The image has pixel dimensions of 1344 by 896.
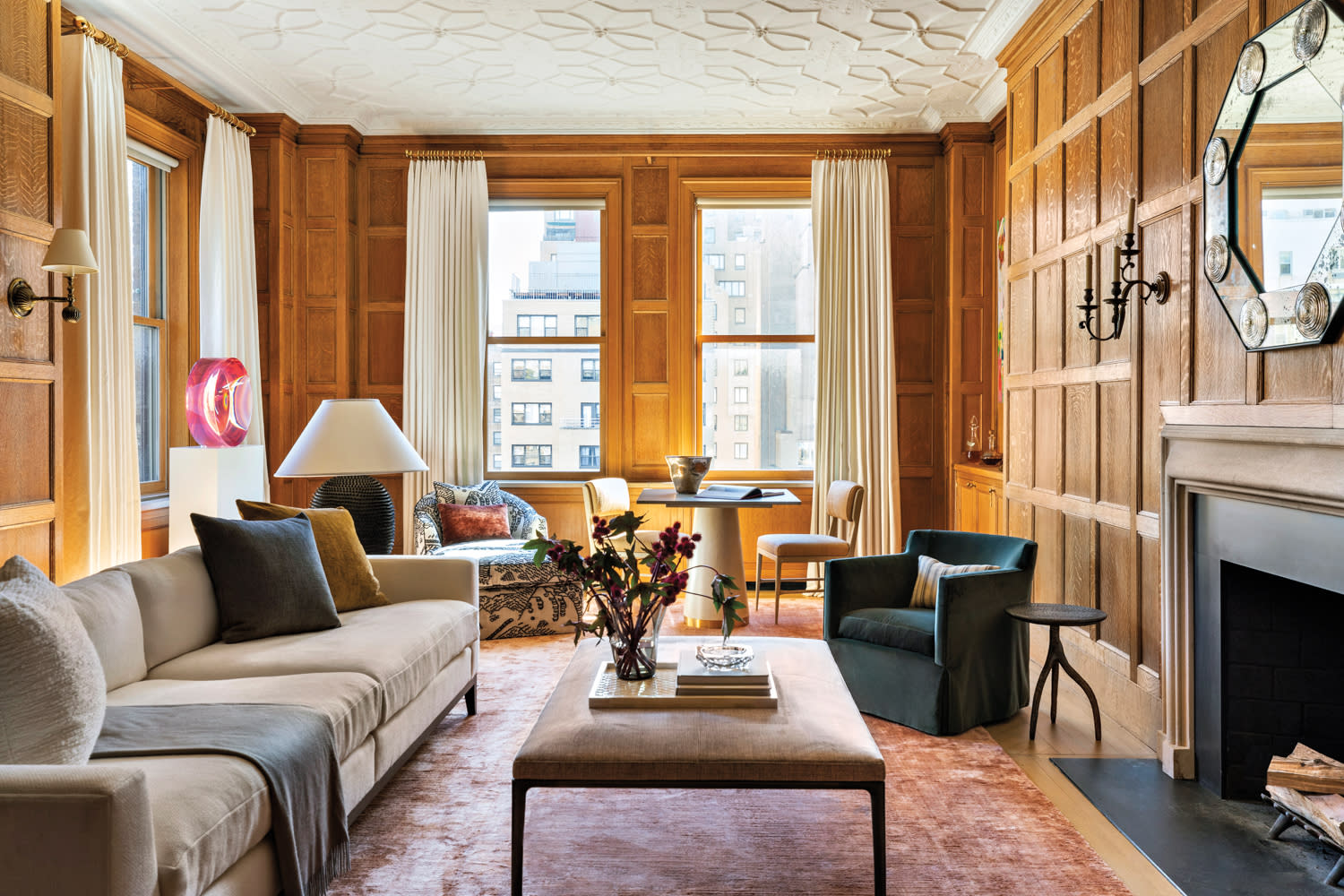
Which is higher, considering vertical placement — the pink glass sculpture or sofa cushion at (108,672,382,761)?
the pink glass sculpture

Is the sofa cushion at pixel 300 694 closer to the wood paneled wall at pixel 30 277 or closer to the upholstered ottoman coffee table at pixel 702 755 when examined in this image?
the upholstered ottoman coffee table at pixel 702 755

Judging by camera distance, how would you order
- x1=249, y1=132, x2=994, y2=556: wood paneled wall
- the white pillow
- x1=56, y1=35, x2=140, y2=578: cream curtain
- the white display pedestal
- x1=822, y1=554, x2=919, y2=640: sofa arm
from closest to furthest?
the white pillow, x1=822, y1=554, x2=919, y2=640: sofa arm, x1=56, y1=35, x2=140, y2=578: cream curtain, the white display pedestal, x1=249, y1=132, x2=994, y2=556: wood paneled wall

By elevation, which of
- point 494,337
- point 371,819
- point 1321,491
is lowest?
point 371,819

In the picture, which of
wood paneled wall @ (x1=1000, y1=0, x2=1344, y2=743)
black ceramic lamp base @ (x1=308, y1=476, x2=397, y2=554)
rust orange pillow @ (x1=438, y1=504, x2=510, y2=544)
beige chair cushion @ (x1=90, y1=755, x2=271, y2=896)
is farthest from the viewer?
rust orange pillow @ (x1=438, y1=504, x2=510, y2=544)

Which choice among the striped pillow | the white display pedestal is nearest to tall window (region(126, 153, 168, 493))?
the white display pedestal

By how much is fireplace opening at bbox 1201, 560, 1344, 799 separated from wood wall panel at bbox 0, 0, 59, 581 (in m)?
4.10

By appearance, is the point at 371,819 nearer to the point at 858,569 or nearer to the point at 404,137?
the point at 858,569

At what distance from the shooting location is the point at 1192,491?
2.96m

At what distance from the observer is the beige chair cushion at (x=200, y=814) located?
5.29ft

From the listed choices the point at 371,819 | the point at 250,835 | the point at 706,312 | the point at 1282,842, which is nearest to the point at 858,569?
the point at 1282,842

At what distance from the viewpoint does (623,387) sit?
6379mm

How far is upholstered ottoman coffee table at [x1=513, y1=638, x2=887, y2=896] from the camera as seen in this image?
2.11 m

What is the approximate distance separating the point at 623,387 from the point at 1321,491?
15.0ft

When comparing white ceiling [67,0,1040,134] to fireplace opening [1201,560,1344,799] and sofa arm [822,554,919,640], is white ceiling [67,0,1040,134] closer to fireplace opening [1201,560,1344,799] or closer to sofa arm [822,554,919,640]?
sofa arm [822,554,919,640]
